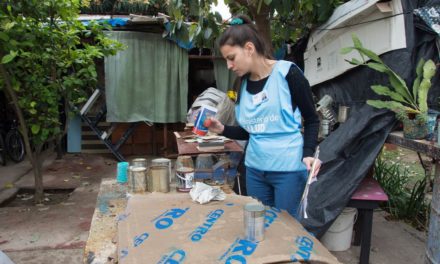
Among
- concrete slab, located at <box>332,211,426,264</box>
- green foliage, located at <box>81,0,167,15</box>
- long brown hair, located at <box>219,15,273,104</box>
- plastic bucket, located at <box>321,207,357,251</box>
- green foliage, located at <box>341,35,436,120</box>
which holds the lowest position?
concrete slab, located at <box>332,211,426,264</box>

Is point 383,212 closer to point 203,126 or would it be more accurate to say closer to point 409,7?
point 409,7

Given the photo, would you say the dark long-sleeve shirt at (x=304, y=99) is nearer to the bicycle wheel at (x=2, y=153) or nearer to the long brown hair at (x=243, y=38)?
the long brown hair at (x=243, y=38)

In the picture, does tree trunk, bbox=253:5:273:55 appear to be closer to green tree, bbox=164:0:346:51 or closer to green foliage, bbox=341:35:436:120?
green tree, bbox=164:0:346:51

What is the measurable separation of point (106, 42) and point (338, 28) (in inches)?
122

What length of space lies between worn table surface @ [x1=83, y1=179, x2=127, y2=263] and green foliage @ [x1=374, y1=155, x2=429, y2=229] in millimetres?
3667

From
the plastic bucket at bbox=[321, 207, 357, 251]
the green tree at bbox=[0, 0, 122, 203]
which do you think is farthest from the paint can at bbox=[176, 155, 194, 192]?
the green tree at bbox=[0, 0, 122, 203]

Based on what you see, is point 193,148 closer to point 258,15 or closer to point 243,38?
point 258,15

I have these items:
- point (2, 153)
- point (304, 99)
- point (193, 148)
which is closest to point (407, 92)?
point (304, 99)

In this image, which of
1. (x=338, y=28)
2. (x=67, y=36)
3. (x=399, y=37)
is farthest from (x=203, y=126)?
(x=67, y=36)

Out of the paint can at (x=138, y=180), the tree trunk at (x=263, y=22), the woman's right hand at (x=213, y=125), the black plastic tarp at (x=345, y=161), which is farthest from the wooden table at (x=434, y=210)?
the paint can at (x=138, y=180)

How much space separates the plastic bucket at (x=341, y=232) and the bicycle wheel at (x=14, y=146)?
6332 mm

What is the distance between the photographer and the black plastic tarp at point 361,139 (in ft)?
10.5

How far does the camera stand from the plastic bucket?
11.8 feet

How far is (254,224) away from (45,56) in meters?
3.97
